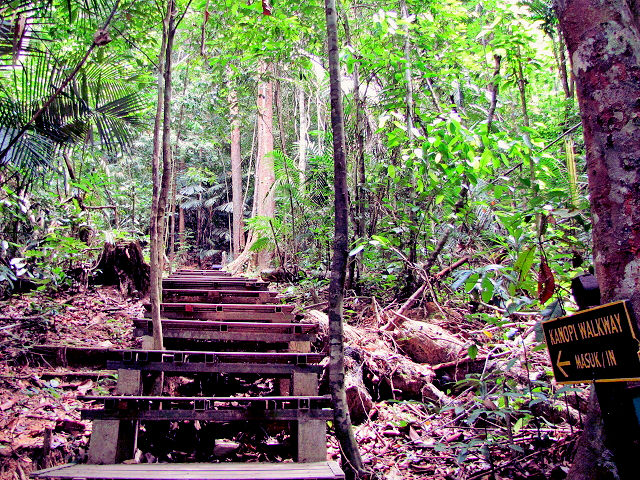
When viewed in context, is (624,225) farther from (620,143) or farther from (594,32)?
(594,32)

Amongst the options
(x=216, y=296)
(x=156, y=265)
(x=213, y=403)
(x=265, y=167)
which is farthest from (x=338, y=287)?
(x=265, y=167)

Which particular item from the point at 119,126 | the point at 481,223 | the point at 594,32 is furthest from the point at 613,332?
the point at 119,126

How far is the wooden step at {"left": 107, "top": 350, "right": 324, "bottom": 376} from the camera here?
3100 millimetres

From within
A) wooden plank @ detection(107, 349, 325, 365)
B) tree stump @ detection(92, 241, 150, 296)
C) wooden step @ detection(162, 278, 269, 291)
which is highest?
tree stump @ detection(92, 241, 150, 296)

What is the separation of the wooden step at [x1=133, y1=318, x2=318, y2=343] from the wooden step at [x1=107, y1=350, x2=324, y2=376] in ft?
1.55

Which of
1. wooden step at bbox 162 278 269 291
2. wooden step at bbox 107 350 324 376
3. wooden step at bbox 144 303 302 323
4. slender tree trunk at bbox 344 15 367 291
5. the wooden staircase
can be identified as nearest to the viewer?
the wooden staircase

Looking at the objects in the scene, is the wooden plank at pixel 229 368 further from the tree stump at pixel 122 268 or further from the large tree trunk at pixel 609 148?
the tree stump at pixel 122 268

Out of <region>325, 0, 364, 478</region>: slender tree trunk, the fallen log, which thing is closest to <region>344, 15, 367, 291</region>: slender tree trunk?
the fallen log

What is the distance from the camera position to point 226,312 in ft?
15.8

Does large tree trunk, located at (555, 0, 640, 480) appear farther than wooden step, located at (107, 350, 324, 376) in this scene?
No

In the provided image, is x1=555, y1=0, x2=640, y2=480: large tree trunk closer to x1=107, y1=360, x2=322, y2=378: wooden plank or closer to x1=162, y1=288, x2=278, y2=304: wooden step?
x1=107, y1=360, x2=322, y2=378: wooden plank

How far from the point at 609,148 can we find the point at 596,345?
883 mm

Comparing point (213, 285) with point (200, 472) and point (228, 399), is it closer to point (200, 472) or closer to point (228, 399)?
point (228, 399)

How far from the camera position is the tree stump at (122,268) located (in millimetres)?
7508
